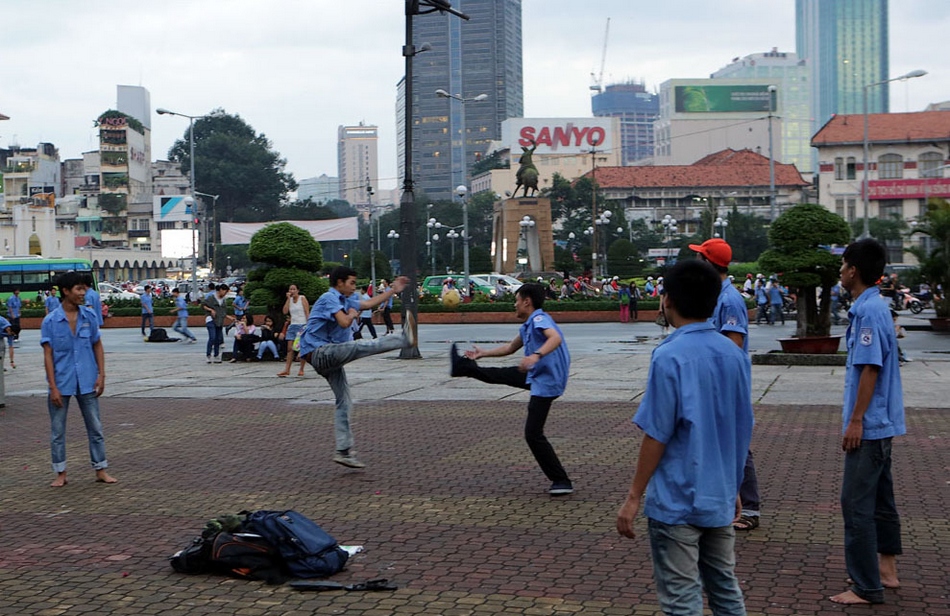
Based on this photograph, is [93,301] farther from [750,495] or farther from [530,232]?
[530,232]

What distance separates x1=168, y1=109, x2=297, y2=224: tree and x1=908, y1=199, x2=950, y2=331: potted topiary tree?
9098cm

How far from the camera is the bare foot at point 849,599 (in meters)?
5.26

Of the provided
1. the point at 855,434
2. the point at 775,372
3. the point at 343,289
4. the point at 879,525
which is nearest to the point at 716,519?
the point at 855,434

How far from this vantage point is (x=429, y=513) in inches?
292

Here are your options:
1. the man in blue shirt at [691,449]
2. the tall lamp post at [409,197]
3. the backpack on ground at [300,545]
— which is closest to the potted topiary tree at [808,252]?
the tall lamp post at [409,197]

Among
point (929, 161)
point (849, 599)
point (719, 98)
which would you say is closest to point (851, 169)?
point (929, 161)

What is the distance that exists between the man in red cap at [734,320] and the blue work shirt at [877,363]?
1.18m

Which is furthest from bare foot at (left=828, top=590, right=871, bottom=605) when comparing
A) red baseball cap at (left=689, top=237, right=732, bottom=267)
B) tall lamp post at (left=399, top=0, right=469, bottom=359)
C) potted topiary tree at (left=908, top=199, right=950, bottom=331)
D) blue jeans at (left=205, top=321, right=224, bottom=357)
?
potted topiary tree at (left=908, top=199, right=950, bottom=331)

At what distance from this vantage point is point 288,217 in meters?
110

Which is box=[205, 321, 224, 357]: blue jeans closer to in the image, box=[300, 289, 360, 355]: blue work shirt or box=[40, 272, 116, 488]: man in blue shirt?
box=[40, 272, 116, 488]: man in blue shirt

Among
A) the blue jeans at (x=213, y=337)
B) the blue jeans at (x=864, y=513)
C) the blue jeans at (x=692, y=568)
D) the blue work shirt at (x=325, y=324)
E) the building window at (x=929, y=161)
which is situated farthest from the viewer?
the building window at (x=929, y=161)

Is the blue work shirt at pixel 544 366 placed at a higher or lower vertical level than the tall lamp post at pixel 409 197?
lower

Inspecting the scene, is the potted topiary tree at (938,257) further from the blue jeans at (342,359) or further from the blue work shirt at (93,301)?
the blue work shirt at (93,301)

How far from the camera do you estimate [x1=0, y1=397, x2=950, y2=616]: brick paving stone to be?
5492 millimetres
